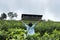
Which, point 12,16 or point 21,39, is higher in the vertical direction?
point 21,39

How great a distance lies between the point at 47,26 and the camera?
1061 centimetres

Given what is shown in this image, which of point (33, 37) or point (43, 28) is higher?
point (33, 37)

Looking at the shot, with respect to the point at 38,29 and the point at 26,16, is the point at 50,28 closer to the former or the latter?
the point at 38,29

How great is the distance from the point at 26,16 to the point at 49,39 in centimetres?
1332

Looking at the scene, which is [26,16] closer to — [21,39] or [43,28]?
[43,28]

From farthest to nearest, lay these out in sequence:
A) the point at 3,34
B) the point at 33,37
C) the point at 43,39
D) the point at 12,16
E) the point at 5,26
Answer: the point at 12,16
the point at 5,26
the point at 3,34
the point at 33,37
the point at 43,39

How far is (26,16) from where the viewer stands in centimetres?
1702

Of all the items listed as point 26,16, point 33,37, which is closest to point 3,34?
point 33,37

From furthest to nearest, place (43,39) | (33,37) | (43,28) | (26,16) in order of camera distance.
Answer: (26,16) → (43,28) → (33,37) → (43,39)

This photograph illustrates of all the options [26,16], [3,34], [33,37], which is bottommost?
[26,16]

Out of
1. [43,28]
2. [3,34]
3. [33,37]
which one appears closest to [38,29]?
[43,28]

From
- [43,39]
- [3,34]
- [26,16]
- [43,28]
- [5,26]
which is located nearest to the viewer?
[43,39]

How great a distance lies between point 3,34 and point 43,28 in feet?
15.5

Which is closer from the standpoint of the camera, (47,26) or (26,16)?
(47,26)
